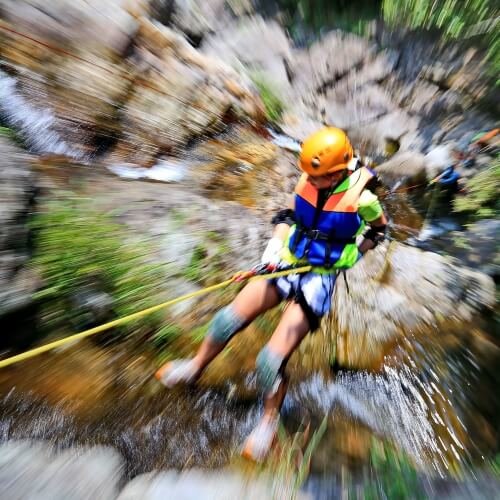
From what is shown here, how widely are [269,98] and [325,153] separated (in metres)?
3.81

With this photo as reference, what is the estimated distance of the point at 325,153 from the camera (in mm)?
2416

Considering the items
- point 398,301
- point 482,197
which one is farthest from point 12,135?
point 482,197

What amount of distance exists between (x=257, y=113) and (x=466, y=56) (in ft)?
10.4

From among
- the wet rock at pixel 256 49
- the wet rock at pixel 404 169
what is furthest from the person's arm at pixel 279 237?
the wet rock at pixel 256 49

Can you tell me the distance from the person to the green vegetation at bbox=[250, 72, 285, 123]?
326 centimetres

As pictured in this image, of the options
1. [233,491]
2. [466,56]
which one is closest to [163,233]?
[233,491]

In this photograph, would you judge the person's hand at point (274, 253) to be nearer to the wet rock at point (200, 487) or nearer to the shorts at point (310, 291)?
the shorts at point (310, 291)

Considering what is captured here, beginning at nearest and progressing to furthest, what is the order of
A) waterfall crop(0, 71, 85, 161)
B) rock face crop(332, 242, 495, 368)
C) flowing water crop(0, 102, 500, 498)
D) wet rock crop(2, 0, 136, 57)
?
flowing water crop(0, 102, 500, 498) → rock face crop(332, 242, 495, 368) → waterfall crop(0, 71, 85, 161) → wet rock crop(2, 0, 136, 57)

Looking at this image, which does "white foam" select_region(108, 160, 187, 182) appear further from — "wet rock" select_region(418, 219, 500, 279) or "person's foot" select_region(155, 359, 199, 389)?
"wet rock" select_region(418, 219, 500, 279)

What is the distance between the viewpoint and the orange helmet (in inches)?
95.0

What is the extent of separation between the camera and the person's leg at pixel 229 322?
271 centimetres

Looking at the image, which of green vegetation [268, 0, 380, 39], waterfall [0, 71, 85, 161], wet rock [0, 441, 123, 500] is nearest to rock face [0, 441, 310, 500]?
wet rock [0, 441, 123, 500]

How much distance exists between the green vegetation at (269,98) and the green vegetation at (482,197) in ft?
8.65

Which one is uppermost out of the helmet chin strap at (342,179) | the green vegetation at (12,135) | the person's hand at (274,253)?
the helmet chin strap at (342,179)
